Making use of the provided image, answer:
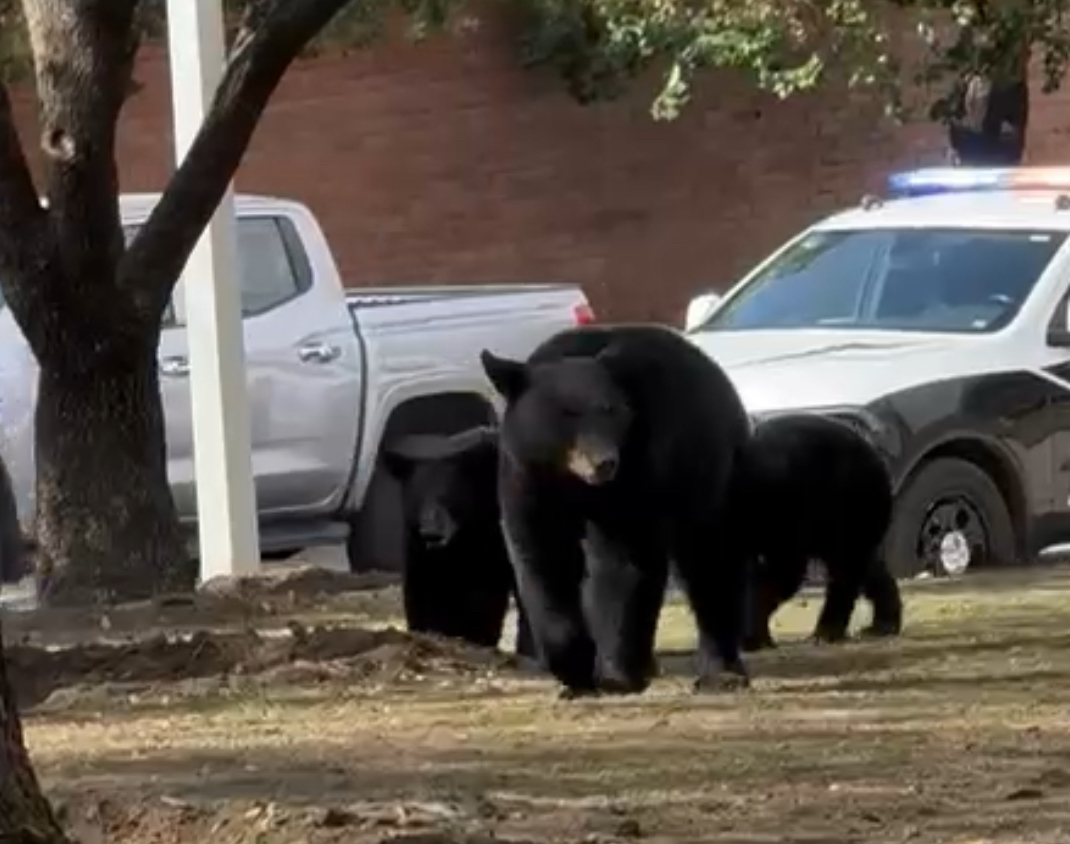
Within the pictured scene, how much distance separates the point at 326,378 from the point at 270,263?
0.82 m

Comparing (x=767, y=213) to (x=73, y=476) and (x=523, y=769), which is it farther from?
(x=523, y=769)

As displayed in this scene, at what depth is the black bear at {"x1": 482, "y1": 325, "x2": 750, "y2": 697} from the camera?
895 cm

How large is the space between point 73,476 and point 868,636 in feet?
11.6

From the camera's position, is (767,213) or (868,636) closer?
(868,636)

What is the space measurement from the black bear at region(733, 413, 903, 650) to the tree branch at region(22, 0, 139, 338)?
10.1ft

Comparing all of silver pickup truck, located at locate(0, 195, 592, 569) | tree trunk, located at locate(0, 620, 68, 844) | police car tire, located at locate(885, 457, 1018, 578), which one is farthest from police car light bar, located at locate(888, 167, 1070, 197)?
tree trunk, located at locate(0, 620, 68, 844)

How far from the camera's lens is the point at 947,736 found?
27.8 feet

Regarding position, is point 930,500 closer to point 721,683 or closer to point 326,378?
point 326,378

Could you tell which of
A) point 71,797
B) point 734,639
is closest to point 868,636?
point 734,639

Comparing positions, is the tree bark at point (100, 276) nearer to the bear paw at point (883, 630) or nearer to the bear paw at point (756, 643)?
the bear paw at point (756, 643)

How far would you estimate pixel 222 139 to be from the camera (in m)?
12.6

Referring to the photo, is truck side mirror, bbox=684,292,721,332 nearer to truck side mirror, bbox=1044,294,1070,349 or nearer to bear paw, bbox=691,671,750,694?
truck side mirror, bbox=1044,294,1070,349

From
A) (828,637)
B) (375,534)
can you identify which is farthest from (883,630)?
(375,534)

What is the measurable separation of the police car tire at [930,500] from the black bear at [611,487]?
15.2 ft
